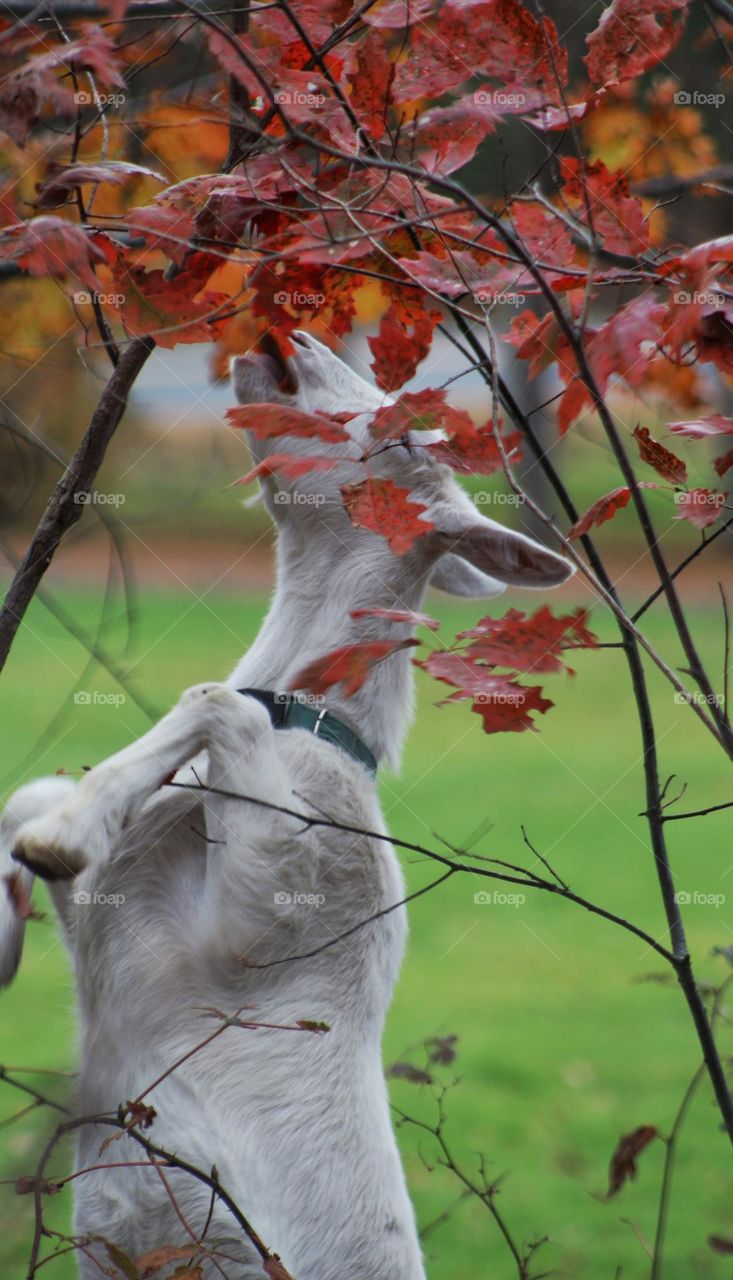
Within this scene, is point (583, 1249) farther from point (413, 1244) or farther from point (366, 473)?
point (366, 473)

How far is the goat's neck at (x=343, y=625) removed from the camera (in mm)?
2553

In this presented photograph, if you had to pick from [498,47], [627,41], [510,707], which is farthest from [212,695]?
[627,41]

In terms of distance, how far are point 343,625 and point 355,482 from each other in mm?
289

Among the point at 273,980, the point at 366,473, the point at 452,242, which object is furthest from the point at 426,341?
the point at 273,980

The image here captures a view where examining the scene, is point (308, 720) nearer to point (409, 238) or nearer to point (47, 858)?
point (47, 858)

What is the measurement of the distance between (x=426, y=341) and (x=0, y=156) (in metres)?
1.63

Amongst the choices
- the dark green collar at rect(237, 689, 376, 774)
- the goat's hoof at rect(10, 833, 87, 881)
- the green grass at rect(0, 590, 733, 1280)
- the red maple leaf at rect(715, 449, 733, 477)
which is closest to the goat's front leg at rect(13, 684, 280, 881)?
the goat's hoof at rect(10, 833, 87, 881)

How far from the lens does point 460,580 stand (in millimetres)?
2865

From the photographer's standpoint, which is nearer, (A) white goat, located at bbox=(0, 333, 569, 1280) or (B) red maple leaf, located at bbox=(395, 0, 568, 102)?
(B) red maple leaf, located at bbox=(395, 0, 568, 102)

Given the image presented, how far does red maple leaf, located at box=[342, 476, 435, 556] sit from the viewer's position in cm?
199

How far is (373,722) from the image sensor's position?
2.59 m

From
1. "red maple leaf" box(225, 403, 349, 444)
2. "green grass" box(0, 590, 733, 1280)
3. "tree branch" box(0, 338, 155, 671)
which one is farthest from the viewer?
"green grass" box(0, 590, 733, 1280)

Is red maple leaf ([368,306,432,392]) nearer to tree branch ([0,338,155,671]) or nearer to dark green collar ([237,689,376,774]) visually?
tree branch ([0,338,155,671])

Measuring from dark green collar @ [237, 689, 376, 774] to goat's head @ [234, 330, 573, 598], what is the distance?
0.34 metres
